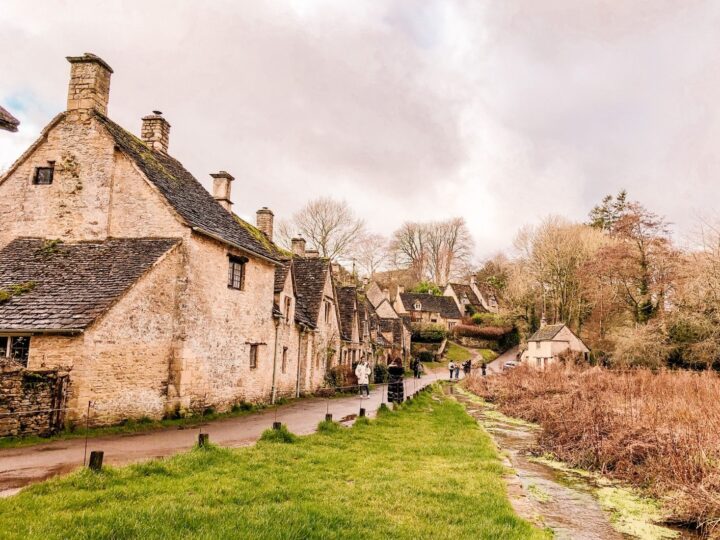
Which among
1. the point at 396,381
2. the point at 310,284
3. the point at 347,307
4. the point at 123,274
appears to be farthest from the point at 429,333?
the point at 123,274

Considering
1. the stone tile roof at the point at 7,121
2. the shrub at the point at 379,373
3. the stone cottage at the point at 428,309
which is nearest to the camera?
the stone tile roof at the point at 7,121

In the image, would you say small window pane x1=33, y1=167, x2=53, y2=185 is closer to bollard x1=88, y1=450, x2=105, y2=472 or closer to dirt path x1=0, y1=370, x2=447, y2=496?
dirt path x1=0, y1=370, x2=447, y2=496

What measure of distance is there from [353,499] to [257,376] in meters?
13.4

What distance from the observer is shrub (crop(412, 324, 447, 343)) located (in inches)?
2601

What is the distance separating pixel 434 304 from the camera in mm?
75438

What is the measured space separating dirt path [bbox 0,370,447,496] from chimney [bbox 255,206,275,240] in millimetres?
15334

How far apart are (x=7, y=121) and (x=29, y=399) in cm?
687

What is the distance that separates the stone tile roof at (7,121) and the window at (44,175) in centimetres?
1001

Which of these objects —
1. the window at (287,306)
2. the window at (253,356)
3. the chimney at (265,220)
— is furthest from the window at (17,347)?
the chimney at (265,220)

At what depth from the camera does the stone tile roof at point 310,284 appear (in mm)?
28141

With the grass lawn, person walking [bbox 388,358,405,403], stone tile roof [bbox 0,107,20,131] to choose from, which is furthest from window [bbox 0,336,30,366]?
person walking [bbox 388,358,405,403]

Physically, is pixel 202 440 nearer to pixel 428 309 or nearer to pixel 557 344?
pixel 557 344

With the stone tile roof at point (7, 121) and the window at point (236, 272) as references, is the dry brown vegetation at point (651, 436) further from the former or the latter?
the stone tile roof at point (7, 121)

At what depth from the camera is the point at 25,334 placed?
1277 cm
